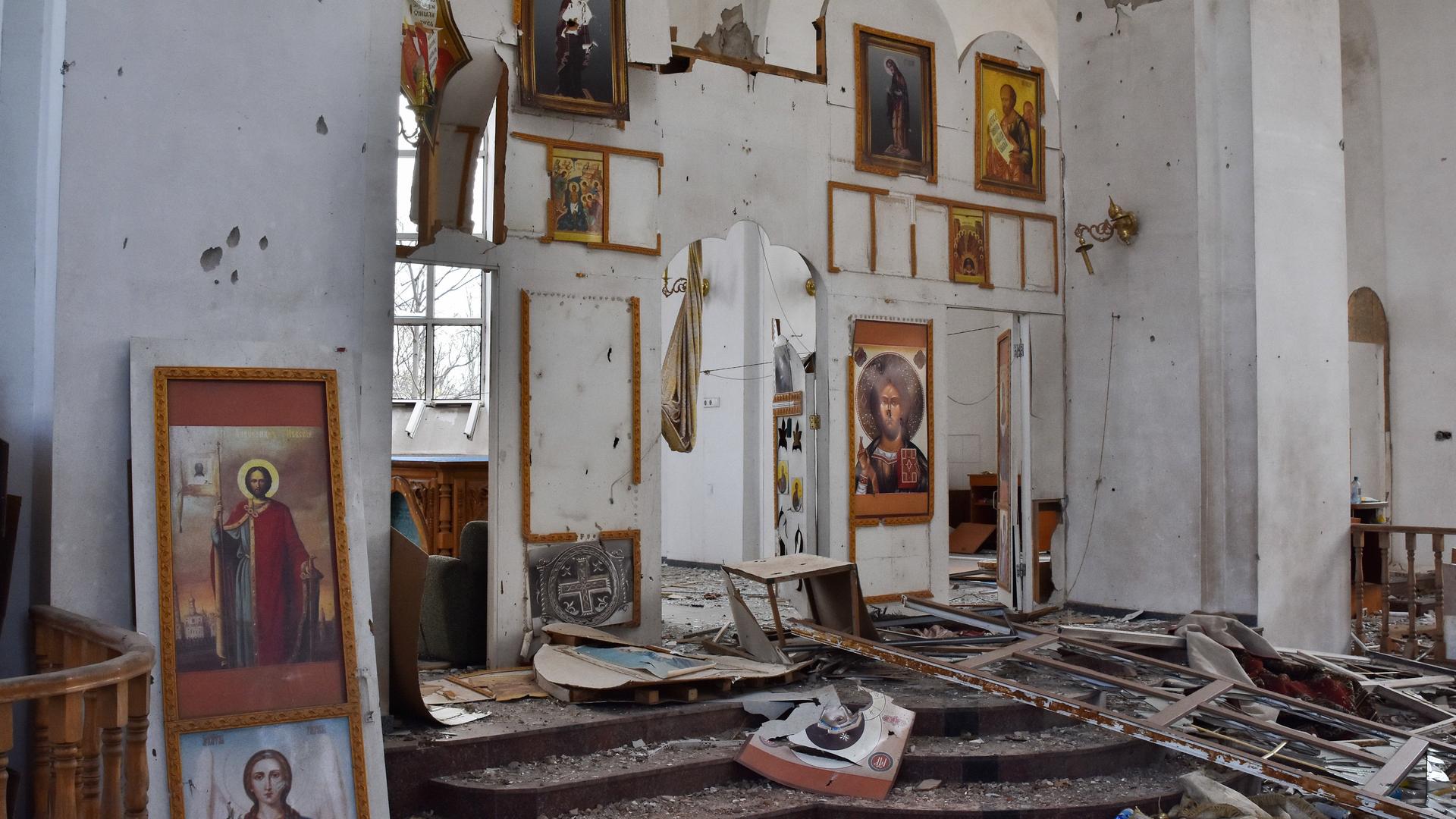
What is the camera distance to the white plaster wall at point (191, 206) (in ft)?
13.5

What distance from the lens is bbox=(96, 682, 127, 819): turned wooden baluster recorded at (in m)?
2.96

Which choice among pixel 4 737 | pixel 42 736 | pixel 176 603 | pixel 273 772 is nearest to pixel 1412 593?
pixel 273 772

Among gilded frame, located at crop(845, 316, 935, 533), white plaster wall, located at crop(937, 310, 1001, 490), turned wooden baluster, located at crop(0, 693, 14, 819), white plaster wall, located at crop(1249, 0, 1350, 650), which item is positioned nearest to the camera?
turned wooden baluster, located at crop(0, 693, 14, 819)

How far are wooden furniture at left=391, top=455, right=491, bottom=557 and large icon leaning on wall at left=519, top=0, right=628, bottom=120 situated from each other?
14.8 ft

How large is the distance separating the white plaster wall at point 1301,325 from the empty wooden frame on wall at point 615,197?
5175mm

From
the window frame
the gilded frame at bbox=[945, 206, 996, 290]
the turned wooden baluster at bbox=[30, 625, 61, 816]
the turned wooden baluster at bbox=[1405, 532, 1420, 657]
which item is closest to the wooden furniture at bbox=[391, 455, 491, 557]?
the window frame

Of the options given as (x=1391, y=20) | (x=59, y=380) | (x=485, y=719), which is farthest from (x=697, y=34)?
(x=59, y=380)

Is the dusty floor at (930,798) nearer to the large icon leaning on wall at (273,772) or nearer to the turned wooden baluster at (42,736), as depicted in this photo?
the large icon leaning on wall at (273,772)

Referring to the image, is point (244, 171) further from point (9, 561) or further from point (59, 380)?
point (9, 561)

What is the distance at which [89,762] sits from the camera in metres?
2.93

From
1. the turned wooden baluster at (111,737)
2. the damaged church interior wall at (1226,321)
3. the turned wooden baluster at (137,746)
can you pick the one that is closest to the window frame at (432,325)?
the damaged church interior wall at (1226,321)

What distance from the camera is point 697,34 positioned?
14219 millimetres

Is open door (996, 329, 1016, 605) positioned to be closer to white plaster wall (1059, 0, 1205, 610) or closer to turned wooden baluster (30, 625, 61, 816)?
white plaster wall (1059, 0, 1205, 610)

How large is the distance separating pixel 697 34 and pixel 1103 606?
8.33m
